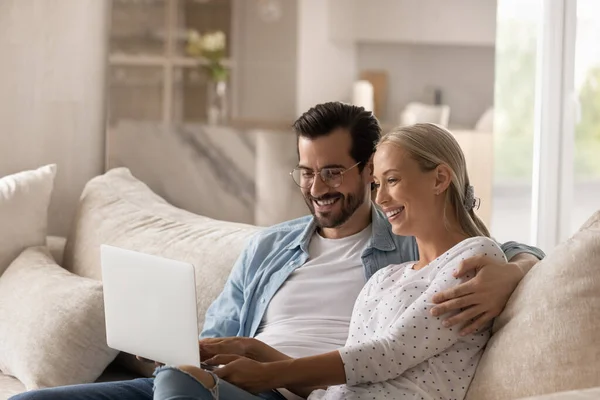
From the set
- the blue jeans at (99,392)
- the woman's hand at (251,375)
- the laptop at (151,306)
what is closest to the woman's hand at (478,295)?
the woman's hand at (251,375)

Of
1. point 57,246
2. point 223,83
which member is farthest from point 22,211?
point 223,83

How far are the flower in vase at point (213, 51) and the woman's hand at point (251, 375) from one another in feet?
5.25

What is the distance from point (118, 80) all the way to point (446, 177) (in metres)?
1.75

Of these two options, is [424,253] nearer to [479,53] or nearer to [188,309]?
[188,309]

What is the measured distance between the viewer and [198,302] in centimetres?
248

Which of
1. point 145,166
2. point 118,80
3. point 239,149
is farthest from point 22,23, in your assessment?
point 239,149

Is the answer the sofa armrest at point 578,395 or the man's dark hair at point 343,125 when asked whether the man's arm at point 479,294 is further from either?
the man's dark hair at point 343,125

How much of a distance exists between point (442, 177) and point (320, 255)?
471 millimetres

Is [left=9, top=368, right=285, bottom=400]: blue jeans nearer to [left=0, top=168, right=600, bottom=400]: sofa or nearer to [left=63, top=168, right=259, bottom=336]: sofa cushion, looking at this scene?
[left=0, top=168, right=600, bottom=400]: sofa

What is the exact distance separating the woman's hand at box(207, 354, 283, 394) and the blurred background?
142 centimetres

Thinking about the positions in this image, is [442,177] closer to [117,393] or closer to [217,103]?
[117,393]

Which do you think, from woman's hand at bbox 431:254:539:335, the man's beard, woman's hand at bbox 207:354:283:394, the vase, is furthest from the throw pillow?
woman's hand at bbox 431:254:539:335

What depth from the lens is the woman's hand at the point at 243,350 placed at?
1882 mm

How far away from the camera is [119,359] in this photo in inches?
104
